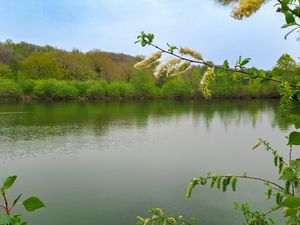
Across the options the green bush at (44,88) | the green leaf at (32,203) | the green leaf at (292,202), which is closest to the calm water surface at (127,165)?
the green leaf at (292,202)

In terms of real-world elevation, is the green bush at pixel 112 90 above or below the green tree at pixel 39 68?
below

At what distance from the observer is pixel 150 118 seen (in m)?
38.9

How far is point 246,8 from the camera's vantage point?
42.4 inches

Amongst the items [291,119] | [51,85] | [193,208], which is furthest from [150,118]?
[51,85]

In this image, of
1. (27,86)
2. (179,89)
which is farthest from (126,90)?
(27,86)

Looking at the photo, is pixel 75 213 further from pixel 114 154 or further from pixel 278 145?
pixel 278 145

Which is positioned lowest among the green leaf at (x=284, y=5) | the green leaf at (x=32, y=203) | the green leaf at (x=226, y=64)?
the green leaf at (x=32, y=203)

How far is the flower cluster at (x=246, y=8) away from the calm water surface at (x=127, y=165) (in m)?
2.48

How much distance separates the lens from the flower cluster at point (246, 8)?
1.07m

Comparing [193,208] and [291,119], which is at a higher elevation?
[291,119]

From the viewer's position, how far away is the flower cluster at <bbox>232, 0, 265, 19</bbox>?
1.07 m

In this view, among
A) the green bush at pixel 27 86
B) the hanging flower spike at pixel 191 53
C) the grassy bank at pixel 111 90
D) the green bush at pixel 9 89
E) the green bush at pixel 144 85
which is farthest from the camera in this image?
the green bush at pixel 144 85

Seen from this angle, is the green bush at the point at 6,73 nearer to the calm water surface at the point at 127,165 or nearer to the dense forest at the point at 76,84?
the dense forest at the point at 76,84

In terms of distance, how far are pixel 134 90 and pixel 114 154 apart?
67.2 m
